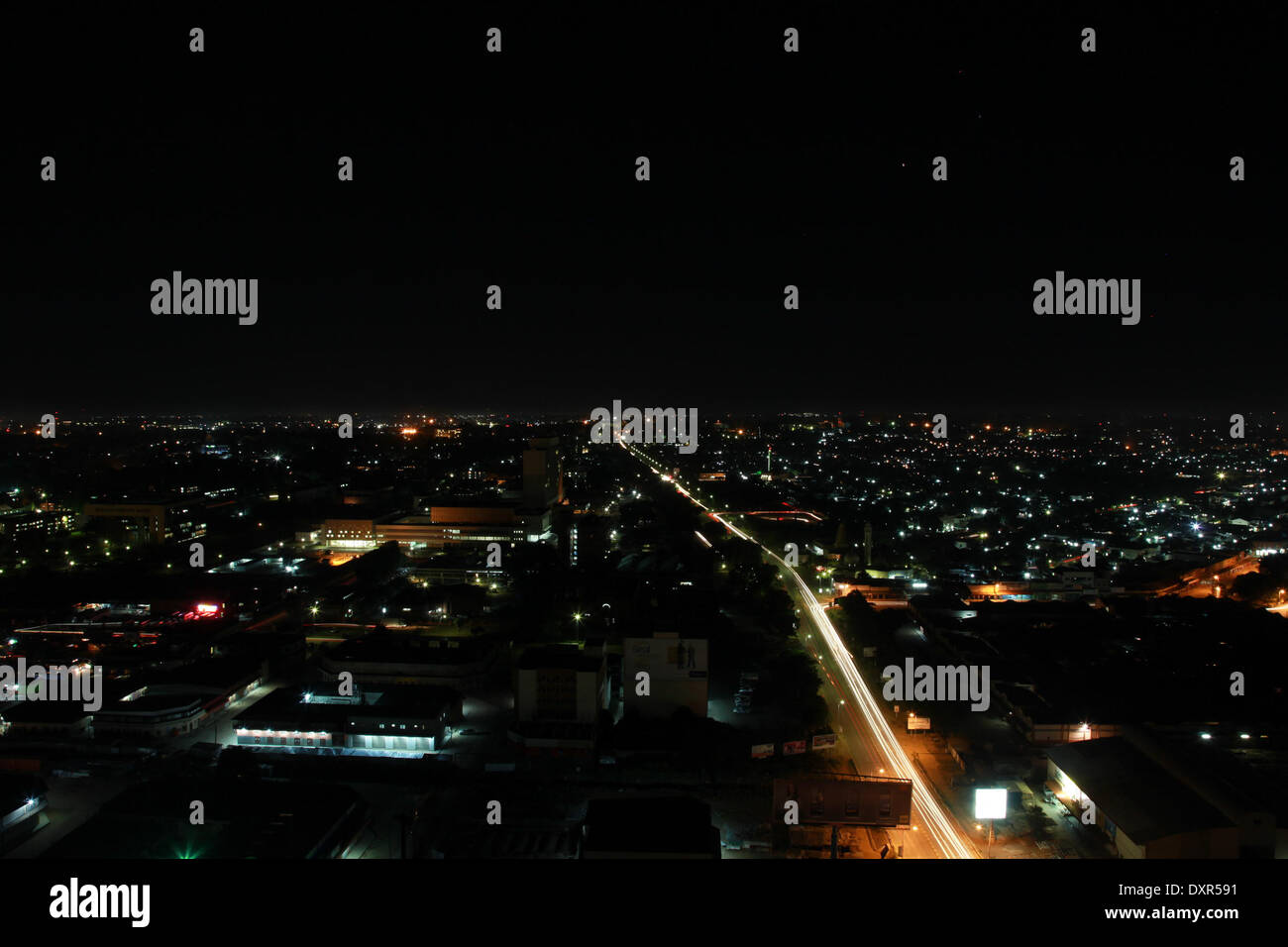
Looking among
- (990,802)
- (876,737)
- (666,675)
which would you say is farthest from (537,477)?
(990,802)

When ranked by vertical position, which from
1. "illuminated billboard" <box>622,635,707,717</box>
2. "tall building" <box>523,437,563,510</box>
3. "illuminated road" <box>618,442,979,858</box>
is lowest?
"illuminated road" <box>618,442,979,858</box>

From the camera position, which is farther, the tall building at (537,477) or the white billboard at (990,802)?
the tall building at (537,477)

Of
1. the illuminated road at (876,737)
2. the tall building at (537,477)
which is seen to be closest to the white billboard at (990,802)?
the illuminated road at (876,737)

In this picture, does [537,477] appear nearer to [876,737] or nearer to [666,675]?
[666,675]

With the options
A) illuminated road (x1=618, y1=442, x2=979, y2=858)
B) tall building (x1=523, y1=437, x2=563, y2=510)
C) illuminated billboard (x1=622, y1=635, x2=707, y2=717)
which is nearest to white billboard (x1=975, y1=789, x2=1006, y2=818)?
illuminated road (x1=618, y1=442, x2=979, y2=858)

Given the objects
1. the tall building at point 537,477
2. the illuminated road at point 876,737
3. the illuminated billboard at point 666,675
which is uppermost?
the tall building at point 537,477

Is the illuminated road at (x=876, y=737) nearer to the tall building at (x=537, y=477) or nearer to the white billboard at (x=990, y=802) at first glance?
the white billboard at (x=990, y=802)

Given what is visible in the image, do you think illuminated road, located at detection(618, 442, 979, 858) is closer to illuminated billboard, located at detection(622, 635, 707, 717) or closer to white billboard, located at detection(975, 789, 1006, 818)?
white billboard, located at detection(975, 789, 1006, 818)
